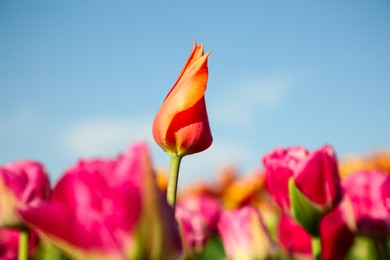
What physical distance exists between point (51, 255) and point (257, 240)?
50cm

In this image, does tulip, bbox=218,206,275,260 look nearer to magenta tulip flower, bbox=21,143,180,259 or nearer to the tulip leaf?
the tulip leaf

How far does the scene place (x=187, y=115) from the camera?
20.7 inches

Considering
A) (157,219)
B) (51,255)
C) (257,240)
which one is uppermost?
(157,219)

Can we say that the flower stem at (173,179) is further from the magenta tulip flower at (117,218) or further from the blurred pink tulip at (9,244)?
the blurred pink tulip at (9,244)

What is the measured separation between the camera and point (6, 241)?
0.72 m

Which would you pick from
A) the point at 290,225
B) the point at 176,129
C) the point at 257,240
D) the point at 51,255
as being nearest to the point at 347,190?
the point at 290,225

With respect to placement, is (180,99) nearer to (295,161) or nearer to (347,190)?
(295,161)

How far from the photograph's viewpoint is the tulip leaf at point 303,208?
→ 0.61 meters

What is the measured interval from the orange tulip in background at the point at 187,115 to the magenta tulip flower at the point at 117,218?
0.18 meters

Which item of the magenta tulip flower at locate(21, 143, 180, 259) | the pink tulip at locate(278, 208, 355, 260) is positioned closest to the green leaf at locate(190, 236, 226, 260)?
the pink tulip at locate(278, 208, 355, 260)

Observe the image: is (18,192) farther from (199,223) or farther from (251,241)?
(199,223)

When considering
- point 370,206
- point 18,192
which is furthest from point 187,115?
point 370,206

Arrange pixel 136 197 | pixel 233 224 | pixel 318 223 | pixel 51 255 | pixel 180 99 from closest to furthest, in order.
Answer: pixel 136 197 < pixel 180 99 < pixel 318 223 < pixel 233 224 < pixel 51 255

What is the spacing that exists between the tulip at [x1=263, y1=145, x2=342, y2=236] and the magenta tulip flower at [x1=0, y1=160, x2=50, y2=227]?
0.26 metres
